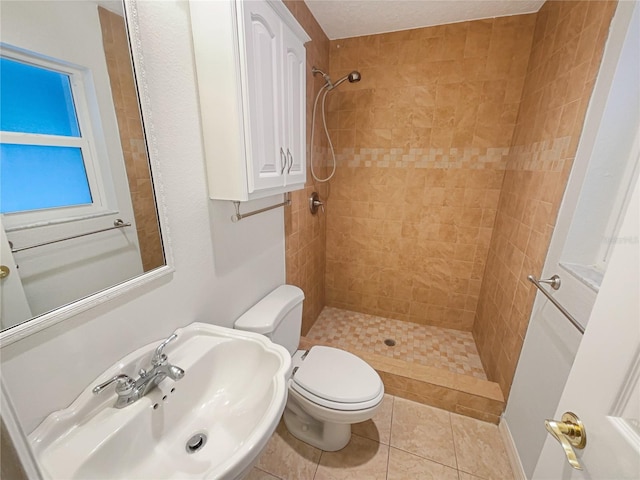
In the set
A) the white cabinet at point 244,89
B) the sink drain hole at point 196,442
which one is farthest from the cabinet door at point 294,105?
the sink drain hole at point 196,442

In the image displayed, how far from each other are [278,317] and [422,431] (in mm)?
1071

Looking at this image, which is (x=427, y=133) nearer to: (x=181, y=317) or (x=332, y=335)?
(x=332, y=335)

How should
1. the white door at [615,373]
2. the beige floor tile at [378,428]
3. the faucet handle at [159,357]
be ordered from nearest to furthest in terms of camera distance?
the white door at [615,373], the faucet handle at [159,357], the beige floor tile at [378,428]

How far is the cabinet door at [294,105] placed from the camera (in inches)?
45.1

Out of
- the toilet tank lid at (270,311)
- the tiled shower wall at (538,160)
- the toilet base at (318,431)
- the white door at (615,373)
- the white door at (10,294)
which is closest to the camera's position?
the white door at (615,373)

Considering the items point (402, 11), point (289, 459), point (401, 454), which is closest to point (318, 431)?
point (289, 459)

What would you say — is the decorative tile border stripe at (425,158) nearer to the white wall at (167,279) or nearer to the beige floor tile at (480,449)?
the white wall at (167,279)

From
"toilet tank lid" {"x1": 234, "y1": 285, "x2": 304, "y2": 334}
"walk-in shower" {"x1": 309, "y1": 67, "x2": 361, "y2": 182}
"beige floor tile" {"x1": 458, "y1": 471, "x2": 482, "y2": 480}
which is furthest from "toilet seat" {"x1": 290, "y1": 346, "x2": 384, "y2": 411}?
"walk-in shower" {"x1": 309, "y1": 67, "x2": 361, "y2": 182}

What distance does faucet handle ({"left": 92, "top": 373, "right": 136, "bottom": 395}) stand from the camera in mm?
664

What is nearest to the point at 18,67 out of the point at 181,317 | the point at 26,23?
the point at 26,23

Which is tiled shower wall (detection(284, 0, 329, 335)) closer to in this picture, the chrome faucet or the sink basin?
the sink basin

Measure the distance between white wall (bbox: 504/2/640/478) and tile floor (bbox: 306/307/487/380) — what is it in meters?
0.61

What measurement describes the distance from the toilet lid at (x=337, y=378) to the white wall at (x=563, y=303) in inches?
27.0

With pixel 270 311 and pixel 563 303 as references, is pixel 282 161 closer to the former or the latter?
pixel 270 311
